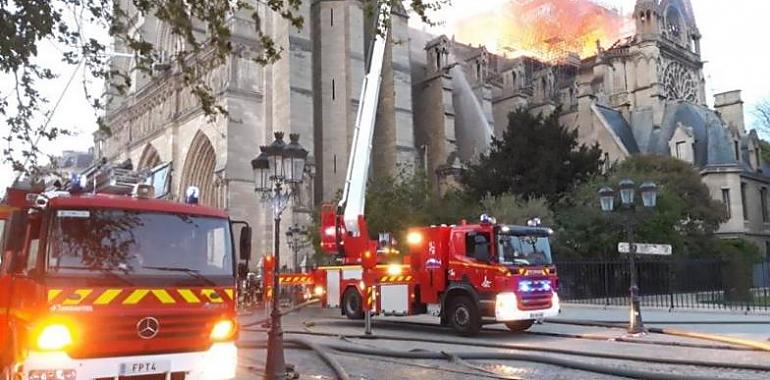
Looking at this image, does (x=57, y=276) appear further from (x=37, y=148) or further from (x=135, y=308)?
(x=37, y=148)

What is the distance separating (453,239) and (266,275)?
7076mm

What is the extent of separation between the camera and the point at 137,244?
581 centimetres

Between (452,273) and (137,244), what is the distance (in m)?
8.48

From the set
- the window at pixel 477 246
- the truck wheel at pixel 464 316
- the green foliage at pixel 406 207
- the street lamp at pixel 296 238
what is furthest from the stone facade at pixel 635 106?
the window at pixel 477 246

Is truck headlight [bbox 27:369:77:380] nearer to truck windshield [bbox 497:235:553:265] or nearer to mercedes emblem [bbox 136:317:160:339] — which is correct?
mercedes emblem [bbox 136:317:160:339]

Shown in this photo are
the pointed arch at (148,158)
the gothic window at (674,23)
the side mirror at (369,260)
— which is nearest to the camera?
the side mirror at (369,260)

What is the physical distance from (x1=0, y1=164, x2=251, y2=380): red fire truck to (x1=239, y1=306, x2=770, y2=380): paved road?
2641 millimetres

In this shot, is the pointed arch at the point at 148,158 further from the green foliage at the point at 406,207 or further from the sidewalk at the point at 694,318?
the sidewalk at the point at 694,318

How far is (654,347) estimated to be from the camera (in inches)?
428

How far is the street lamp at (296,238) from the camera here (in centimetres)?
2716

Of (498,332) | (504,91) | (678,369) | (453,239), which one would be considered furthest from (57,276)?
(504,91)

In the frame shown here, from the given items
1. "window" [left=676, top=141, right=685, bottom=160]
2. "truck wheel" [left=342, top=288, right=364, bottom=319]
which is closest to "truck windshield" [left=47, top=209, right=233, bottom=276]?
"truck wheel" [left=342, top=288, right=364, bottom=319]

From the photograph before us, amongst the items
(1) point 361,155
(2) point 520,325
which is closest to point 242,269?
(2) point 520,325

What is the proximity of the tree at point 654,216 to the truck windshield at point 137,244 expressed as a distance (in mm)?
18636
